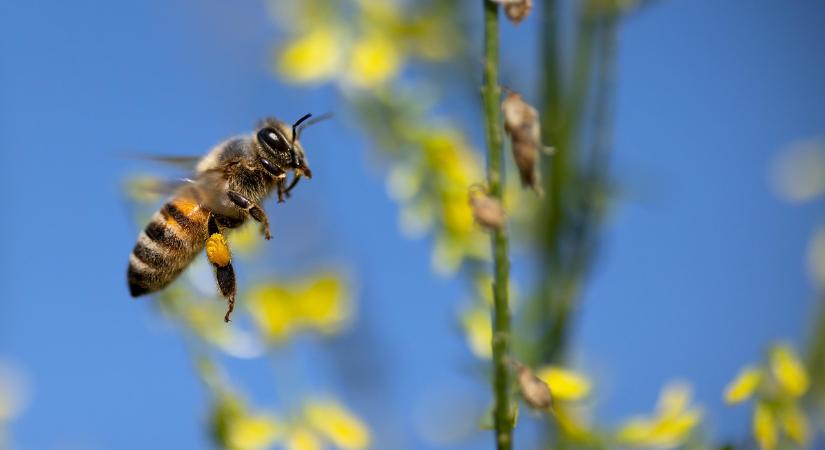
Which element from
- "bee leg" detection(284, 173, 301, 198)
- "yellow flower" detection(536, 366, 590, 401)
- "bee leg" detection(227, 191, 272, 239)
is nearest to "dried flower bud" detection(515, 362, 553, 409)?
"yellow flower" detection(536, 366, 590, 401)

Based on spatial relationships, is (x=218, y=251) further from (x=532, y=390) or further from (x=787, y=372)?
(x=787, y=372)

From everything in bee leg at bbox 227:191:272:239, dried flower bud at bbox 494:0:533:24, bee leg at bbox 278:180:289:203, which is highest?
bee leg at bbox 278:180:289:203

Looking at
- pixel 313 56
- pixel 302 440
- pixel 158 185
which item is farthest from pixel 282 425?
pixel 313 56

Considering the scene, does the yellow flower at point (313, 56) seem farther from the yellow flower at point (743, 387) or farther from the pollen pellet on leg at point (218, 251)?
the yellow flower at point (743, 387)

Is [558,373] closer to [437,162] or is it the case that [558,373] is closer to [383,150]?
[437,162]

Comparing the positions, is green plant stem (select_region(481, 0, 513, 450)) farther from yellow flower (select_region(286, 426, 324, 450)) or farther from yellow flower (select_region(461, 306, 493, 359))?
yellow flower (select_region(286, 426, 324, 450))

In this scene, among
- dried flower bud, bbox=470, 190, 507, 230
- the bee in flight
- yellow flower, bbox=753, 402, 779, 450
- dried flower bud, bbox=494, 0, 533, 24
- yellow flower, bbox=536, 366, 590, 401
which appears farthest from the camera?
the bee in flight

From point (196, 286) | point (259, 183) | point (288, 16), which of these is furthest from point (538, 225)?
point (288, 16)

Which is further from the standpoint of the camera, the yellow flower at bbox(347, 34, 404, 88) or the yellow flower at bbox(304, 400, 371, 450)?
the yellow flower at bbox(347, 34, 404, 88)
